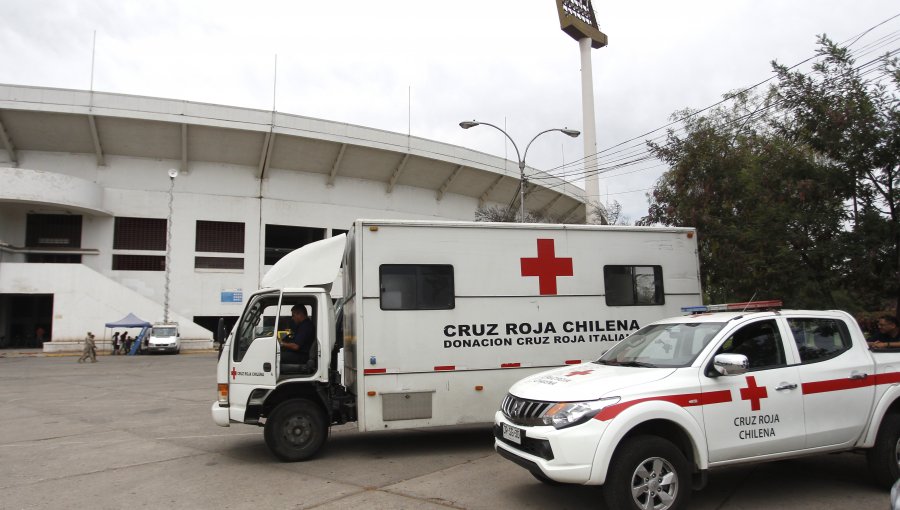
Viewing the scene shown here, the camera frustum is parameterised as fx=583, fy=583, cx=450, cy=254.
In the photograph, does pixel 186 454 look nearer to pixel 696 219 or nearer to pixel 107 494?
pixel 107 494

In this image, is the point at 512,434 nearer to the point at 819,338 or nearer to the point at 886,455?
the point at 819,338

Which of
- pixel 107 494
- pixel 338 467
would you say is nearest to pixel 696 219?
pixel 338 467

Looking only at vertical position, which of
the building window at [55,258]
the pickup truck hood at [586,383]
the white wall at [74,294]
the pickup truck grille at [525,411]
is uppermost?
the building window at [55,258]

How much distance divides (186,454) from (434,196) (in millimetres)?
39226

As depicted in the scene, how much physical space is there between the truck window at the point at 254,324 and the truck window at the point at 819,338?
597 cm

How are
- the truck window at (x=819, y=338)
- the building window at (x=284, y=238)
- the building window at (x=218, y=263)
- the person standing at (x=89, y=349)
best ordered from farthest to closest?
the building window at (x=284, y=238) < the building window at (x=218, y=263) < the person standing at (x=89, y=349) < the truck window at (x=819, y=338)

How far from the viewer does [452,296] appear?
797cm

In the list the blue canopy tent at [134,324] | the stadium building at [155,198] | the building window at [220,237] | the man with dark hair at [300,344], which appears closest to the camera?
the man with dark hair at [300,344]

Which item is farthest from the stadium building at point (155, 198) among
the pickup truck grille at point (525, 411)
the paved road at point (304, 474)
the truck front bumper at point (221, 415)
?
the pickup truck grille at point (525, 411)

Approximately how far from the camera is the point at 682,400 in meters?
4.80

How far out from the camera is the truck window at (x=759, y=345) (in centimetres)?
532

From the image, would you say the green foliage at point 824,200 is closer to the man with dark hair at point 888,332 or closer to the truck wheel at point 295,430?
the man with dark hair at point 888,332

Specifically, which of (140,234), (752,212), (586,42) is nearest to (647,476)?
(752,212)

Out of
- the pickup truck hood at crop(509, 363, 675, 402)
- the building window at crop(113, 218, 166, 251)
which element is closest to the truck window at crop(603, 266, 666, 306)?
the pickup truck hood at crop(509, 363, 675, 402)
